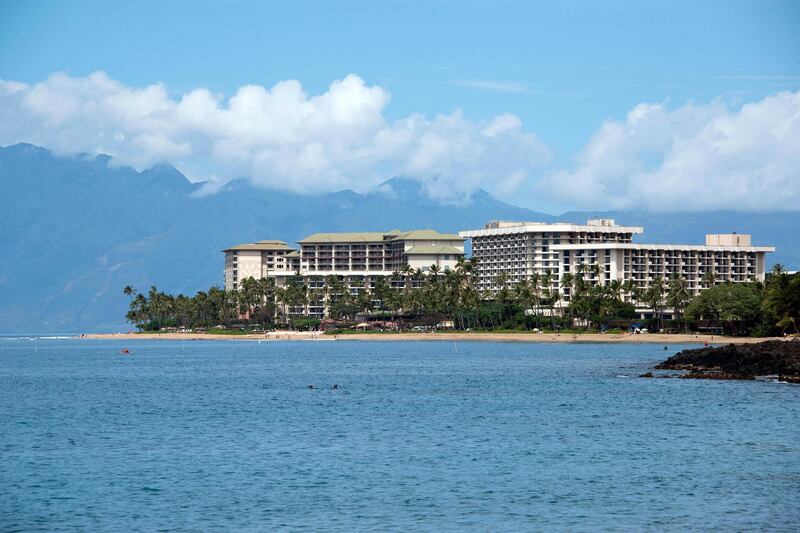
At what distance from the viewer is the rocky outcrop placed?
308 feet

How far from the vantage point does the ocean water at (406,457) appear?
121ft

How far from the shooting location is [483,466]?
1837 inches

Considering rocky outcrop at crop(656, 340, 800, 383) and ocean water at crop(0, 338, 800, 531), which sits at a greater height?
rocky outcrop at crop(656, 340, 800, 383)

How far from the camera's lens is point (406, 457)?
49.5 meters

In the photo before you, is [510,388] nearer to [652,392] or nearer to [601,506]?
[652,392]

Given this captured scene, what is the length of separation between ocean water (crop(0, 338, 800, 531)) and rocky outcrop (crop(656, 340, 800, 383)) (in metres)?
5.80

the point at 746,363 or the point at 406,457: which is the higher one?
the point at 746,363

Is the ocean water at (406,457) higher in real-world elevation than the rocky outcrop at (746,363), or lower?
lower

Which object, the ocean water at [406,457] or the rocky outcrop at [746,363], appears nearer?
the ocean water at [406,457]

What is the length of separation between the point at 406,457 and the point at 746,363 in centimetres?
5665

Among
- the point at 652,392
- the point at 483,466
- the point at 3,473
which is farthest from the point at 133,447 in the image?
the point at 652,392

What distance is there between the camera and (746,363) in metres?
97.6

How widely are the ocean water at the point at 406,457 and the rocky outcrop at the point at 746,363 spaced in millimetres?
5801

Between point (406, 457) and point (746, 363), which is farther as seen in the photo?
point (746, 363)
